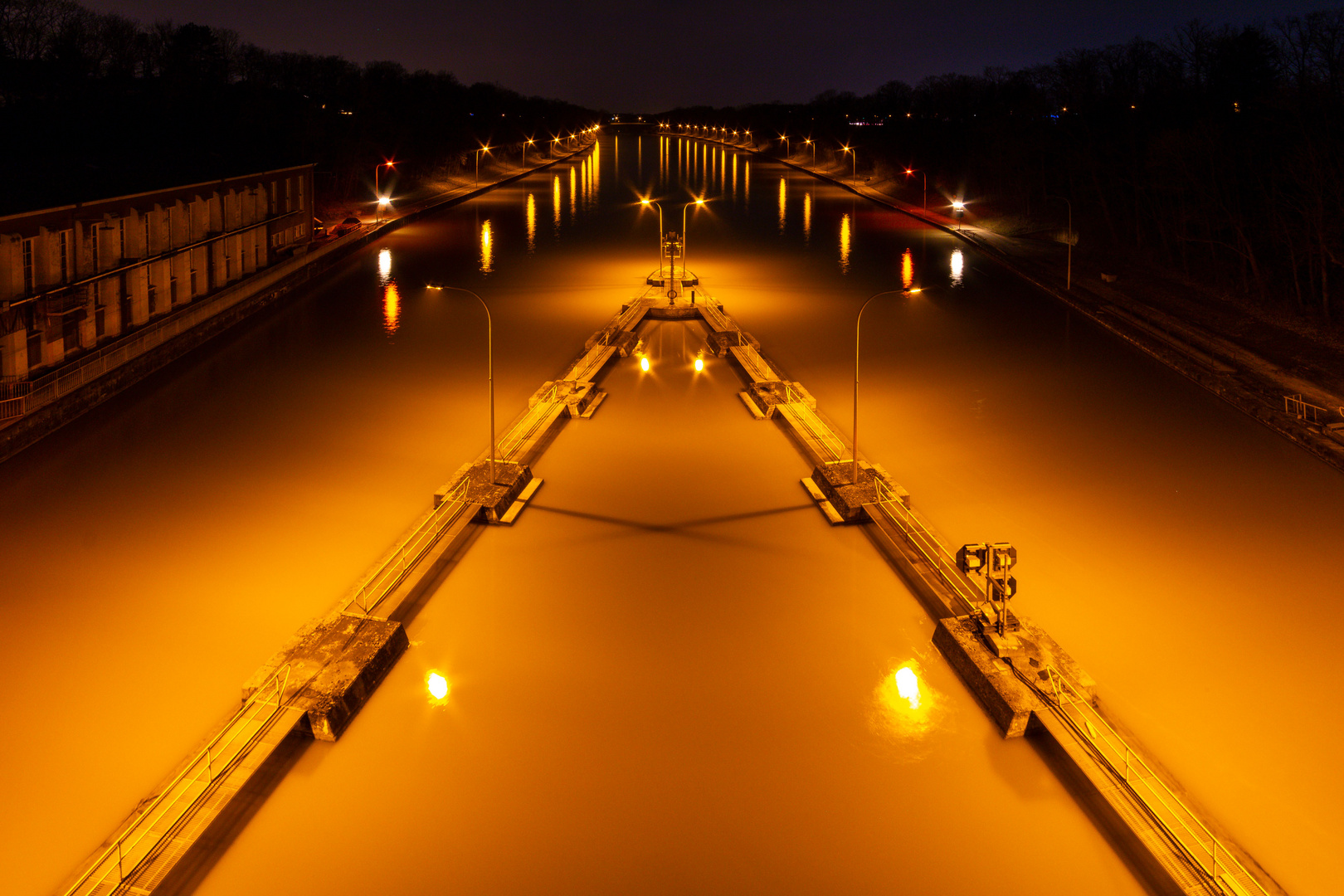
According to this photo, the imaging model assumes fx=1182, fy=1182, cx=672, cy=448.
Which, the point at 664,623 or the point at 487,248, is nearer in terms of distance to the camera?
the point at 664,623

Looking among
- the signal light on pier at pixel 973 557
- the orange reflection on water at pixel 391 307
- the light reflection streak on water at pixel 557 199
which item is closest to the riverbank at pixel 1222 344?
the signal light on pier at pixel 973 557

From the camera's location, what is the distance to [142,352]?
82.4 ft

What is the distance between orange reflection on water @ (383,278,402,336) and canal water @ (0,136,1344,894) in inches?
153

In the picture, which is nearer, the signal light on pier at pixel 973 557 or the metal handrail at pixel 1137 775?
the metal handrail at pixel 1137 775

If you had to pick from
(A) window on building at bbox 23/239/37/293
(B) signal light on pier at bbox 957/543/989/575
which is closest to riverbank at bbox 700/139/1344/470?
(B) signal light on pier at bbox 957/543/989/575

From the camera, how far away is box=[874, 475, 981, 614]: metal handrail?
14.9 meters

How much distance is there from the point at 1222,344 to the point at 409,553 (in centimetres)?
2078

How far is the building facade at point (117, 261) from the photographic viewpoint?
2205 centimetres

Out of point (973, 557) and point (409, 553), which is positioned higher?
point (973, 557)

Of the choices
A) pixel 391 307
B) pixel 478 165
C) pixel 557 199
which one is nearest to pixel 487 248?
pixel 391 307

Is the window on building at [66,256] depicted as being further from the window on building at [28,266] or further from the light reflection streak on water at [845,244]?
the light reflection streak on water at [845,244]

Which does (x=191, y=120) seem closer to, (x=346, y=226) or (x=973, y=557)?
(x=346, y=226)

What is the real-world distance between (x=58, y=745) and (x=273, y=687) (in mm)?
2067

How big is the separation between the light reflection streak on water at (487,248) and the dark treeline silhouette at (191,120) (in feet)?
24.3
